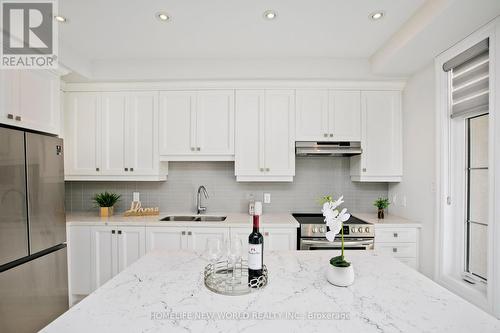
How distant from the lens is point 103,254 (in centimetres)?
275

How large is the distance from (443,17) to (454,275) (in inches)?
80.9

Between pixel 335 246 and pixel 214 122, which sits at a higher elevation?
pixel 214 122

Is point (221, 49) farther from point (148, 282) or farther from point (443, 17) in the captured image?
point (148, 282)

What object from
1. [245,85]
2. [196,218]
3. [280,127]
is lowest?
[196,218]

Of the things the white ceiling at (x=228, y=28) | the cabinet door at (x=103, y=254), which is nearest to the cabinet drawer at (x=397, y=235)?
the white ceiling at (x=228, y=28)

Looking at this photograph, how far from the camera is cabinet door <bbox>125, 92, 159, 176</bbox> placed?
9.82ft

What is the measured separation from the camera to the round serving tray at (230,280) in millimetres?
1114

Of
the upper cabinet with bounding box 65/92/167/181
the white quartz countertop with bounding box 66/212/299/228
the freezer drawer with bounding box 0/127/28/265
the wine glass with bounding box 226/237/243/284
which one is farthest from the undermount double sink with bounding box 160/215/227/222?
the wine glass with bounding box 226/237/243/284

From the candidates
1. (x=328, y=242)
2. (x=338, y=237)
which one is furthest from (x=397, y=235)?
(x=328, y=242)

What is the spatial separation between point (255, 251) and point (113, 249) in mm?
2192

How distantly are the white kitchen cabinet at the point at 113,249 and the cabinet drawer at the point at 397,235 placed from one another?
239 cm

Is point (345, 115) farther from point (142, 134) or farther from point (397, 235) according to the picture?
point (142, 134)

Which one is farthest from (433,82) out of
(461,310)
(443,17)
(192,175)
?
(192,175)

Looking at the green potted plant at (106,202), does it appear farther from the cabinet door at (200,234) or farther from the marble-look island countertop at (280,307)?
the marble-look island countertop at (280,307)
